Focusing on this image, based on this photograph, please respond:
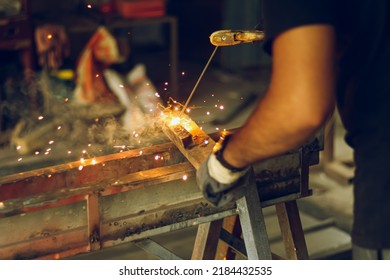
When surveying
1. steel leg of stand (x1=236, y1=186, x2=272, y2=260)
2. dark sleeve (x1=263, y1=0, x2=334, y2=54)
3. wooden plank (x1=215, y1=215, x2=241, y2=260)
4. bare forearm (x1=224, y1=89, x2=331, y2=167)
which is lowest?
wooden plank (x1=215, y1=215, x2=241, y2=260)

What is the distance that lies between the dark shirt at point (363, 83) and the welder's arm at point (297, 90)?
46 mm

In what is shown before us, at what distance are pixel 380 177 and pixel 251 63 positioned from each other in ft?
19.0

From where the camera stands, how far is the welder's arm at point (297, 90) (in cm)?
196

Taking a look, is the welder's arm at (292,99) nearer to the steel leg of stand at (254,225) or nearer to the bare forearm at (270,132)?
the bare forearm at (270,132)

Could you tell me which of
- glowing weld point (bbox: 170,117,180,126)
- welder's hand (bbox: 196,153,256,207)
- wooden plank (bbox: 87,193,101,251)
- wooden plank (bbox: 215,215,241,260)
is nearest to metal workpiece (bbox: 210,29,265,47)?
glowing weld point (bbox: 170,117,180,126)

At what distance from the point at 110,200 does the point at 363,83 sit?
1055 millimetres

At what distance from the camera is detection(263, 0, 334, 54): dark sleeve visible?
195 cm

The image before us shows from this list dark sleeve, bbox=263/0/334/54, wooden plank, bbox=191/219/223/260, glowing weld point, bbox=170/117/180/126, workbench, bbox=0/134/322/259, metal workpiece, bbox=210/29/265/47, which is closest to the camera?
dark sleeve, bbox=263/0/334/54

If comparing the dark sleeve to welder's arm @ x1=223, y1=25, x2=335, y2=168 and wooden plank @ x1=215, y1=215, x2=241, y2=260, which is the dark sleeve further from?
wooden plank @ x1=215, y1=215, x2=241, y2=260

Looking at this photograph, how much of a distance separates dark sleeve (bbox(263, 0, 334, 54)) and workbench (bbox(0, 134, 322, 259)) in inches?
33.6

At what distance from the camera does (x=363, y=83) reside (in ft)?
7.08

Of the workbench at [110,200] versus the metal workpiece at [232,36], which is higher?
the metal workpiece at [232,36]

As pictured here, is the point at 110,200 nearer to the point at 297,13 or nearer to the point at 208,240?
the point at 208,240

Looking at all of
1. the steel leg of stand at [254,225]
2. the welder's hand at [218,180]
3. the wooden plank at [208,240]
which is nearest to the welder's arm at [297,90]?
the welder's hand at [218,180]
